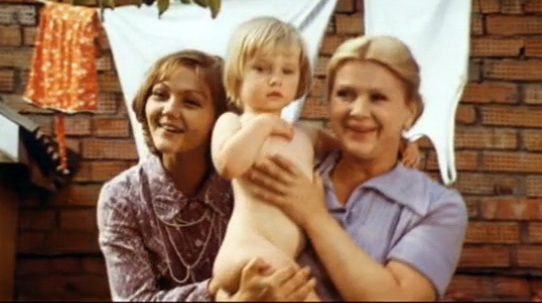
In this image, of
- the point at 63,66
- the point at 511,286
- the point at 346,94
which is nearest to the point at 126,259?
the point at 63,66

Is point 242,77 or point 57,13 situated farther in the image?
point 57,13

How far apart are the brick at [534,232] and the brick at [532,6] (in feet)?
2.16

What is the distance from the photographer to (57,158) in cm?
505

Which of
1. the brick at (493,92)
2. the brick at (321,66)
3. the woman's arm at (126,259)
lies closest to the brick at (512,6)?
the brick at (493,92)

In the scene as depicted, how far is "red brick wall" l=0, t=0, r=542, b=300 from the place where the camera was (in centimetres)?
507

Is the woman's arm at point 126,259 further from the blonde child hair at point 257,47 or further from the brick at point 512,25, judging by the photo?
the brick at point 512,25

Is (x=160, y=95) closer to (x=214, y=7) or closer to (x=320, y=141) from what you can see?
(x=214, y=7)

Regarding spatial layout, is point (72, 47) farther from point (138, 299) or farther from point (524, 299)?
point (524, 299)

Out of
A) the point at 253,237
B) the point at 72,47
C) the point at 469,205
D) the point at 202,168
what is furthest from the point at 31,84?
the point at 469,205

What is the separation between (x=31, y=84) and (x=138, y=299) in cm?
78

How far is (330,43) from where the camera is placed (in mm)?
5164

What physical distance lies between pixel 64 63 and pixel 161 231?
614 mm

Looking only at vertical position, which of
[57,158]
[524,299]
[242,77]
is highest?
[242,77]

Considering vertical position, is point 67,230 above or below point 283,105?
below
